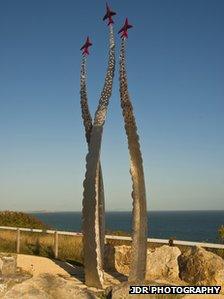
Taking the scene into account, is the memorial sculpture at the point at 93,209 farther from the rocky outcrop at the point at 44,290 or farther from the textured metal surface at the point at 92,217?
the rocky outcrop at the point at 44,290

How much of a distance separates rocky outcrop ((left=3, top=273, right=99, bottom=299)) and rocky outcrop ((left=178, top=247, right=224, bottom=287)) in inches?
138

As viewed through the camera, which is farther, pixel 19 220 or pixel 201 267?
pixel 19 220

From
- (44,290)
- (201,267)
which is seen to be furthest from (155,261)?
(44,290)

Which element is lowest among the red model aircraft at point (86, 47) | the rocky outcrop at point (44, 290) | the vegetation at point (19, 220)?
the rocky outcrop at point (44, 290)

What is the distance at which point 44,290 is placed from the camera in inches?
354

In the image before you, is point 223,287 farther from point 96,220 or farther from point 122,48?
point 122,48

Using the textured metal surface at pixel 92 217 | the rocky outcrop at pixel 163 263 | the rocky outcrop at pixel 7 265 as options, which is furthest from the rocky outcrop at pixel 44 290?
the rocky outcrop at pixel 163 263

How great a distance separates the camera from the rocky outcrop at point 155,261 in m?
13.1

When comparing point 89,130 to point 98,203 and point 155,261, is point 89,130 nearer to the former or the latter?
point 98,203

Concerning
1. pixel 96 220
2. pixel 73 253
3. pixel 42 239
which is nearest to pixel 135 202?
pixel 96 220

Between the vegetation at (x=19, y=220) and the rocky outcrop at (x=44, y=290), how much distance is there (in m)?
17.7

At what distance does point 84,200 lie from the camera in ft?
39.8

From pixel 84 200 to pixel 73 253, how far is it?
5.81 m

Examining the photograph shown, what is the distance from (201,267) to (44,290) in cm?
446
